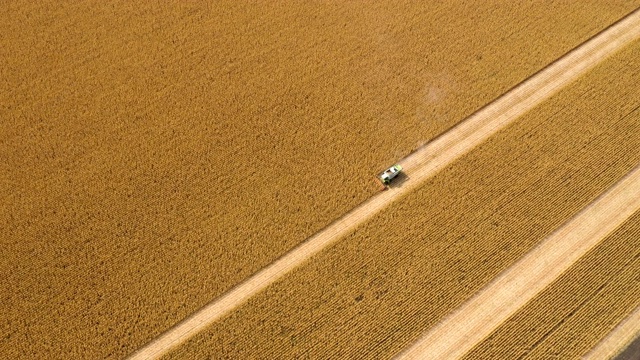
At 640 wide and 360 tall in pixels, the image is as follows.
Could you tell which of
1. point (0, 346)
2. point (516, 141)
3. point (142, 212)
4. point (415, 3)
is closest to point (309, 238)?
point (142, 212)

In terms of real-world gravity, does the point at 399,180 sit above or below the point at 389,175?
below

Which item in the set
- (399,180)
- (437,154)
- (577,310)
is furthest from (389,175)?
(577,310)

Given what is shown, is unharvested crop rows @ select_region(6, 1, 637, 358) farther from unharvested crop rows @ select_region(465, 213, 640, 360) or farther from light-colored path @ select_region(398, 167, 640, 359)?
unharvested crop rows @ select_region(465, 213, 640, 360)

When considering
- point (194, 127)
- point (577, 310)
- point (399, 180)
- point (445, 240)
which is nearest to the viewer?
point (577, 310)

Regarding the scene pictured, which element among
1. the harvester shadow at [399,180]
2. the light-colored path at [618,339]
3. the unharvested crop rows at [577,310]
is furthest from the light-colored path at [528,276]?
the harvester shadow at [399,180]

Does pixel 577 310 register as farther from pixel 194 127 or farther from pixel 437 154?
pixel 194 127

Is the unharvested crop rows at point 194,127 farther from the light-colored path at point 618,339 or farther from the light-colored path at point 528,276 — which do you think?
the light-colored path at point 618,339

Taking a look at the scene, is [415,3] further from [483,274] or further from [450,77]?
[483,274]
